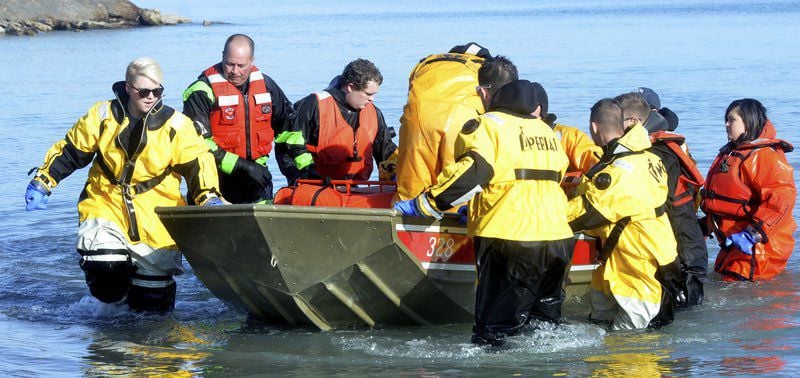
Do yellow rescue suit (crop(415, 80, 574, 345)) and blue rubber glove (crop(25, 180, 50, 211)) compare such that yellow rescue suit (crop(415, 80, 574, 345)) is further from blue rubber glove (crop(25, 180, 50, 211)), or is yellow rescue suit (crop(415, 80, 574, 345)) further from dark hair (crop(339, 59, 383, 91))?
blue rubber glove (crop(25, 180, 50, 211))

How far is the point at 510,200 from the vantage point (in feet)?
18.5

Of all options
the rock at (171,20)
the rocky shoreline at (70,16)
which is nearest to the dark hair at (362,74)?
the rocky shoreline at (70,16)

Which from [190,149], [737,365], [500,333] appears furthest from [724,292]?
[190,149]

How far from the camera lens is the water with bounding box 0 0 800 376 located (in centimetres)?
627

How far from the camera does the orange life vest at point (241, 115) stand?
25.2 ft

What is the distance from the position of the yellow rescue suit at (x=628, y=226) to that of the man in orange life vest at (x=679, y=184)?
0.35 metres

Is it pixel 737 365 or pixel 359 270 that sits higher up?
pixel 359 270

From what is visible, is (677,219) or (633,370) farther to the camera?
(677,219)

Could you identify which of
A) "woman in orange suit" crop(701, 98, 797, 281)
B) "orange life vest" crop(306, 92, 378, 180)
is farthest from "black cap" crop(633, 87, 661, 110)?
"orange life vest" crop(306, 92, 378, 180)

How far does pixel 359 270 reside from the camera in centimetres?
626

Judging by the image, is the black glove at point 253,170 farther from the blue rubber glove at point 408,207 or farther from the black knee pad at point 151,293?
the blue rubber glove at point 408,207

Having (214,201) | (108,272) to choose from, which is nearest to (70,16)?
(108,272)

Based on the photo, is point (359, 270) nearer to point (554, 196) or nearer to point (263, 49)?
point (554, 196)

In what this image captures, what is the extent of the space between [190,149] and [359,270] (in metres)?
1.24
